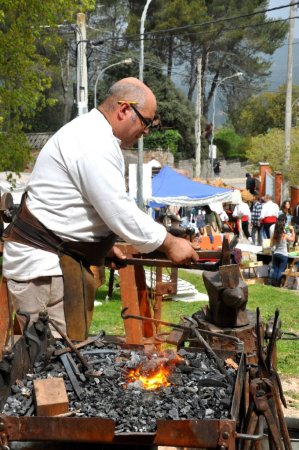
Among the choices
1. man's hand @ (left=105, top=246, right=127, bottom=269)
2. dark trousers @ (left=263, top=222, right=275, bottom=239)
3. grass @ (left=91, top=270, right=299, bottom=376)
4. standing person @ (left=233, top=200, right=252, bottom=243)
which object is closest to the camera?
man's hand @ (left=105, top=246, right=127, bottom=269)

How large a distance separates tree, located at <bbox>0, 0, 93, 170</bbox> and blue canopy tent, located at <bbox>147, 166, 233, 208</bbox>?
645cm

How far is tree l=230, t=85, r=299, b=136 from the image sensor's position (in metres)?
54.7

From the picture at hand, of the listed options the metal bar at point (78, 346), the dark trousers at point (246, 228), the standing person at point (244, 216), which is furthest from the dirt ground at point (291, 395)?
the dark trousers at point (246, 228)

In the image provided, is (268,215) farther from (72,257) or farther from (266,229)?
(72,257)

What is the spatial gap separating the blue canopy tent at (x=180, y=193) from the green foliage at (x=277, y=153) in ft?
28.6

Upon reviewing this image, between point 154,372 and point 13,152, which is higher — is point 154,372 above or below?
below

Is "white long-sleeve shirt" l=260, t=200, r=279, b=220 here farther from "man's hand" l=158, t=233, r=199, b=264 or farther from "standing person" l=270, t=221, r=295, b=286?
"man's hand" l=158, t=233, r=199, b=264

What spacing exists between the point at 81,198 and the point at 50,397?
106cm

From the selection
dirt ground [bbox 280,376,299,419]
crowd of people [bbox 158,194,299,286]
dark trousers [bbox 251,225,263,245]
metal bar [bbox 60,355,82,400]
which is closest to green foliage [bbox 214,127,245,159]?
crowd of people [bbox 158,194,299,286]

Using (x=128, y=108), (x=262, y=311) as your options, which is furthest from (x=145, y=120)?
(x=262, y=311)

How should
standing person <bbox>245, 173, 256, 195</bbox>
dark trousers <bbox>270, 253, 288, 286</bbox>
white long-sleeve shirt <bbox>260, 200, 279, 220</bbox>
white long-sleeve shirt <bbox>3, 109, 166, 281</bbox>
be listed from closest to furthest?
white long-sleeve shirt <bbox>3, 109, 166, 281</bbox> → dark trousers <bbox>270, 253, 288, 286</bbox> → white long-sleeve shirt <bbox>260, 200, 279, 220</bbox> → standing person <bbox>245, 173, 256, 195</bbox>

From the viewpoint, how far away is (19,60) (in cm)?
1297

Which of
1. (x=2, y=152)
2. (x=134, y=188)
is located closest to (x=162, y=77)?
(x=134, y=188)

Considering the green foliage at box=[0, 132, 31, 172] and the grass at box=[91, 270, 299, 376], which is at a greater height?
the green foliage at box=[0, 132, 31, 172]
